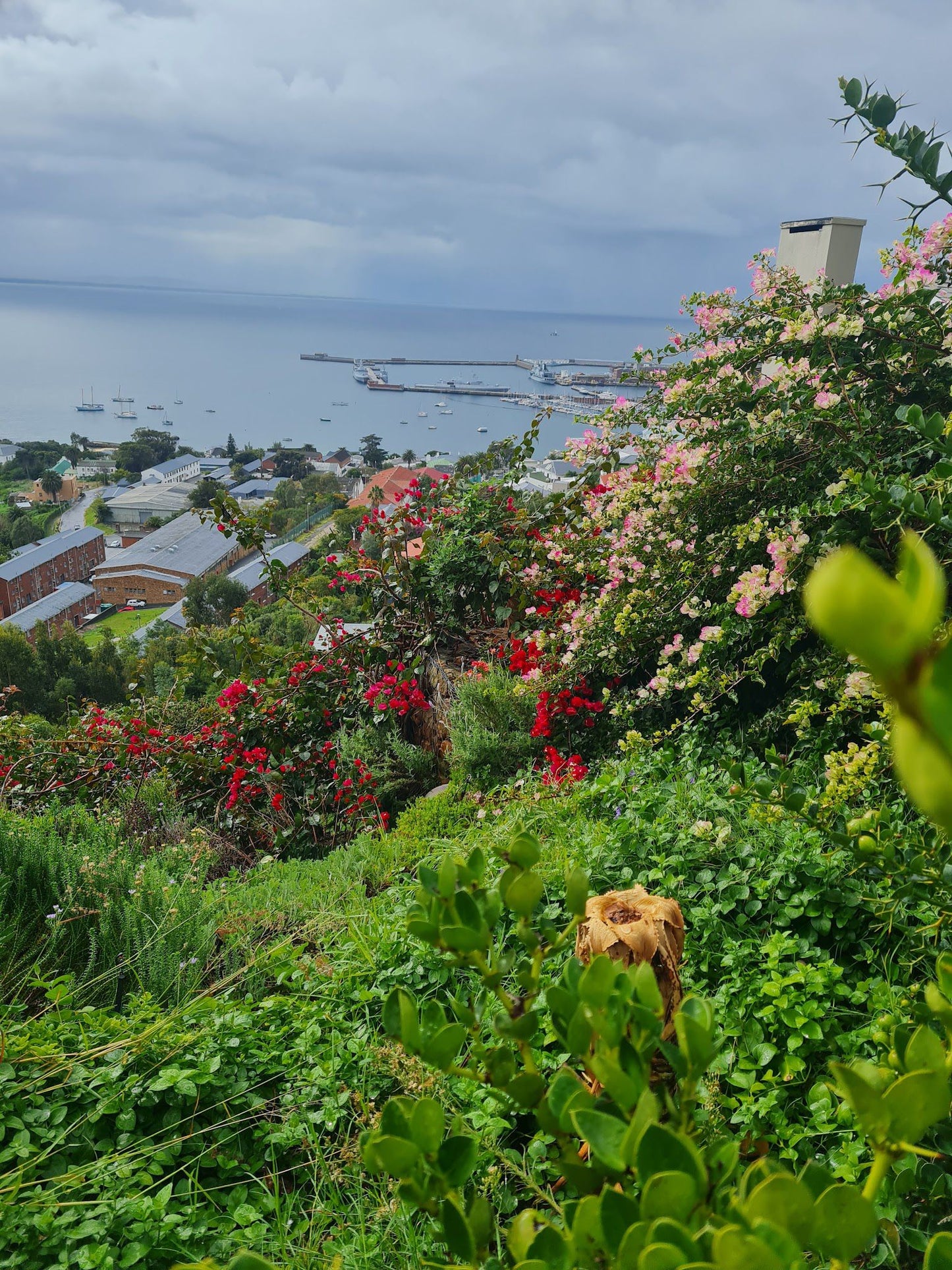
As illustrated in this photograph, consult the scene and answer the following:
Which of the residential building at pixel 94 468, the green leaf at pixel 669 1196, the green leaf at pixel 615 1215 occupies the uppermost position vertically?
the green leaf at pixel 669 1196

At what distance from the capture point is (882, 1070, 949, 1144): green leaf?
377 mm

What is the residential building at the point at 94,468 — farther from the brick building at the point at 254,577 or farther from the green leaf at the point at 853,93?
the green leaf at the point at 853,93

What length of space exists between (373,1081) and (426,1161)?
4.69 feet

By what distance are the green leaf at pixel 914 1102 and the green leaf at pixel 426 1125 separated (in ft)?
0.81

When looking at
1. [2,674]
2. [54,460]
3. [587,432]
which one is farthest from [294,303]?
[587,432]

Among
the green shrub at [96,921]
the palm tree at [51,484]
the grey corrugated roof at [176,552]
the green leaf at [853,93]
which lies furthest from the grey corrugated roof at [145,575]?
the green leaf at [853,93]

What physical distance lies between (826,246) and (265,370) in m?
94.2

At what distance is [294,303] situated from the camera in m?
177

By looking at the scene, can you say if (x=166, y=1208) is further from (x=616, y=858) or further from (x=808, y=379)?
(x=808, y=379)

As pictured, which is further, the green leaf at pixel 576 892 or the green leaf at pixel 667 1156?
the green leaf at pixel 576 892

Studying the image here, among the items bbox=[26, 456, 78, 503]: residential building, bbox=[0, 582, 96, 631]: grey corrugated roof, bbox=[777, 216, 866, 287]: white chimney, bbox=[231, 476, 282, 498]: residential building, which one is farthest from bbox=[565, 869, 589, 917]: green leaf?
bbox=[26, 456, 78, 503]: residential building

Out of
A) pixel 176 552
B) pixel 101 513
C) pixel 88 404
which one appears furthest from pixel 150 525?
pixel 88 404

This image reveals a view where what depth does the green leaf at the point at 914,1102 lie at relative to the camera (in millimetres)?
377

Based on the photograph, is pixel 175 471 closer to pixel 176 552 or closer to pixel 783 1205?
pixel 176 552
